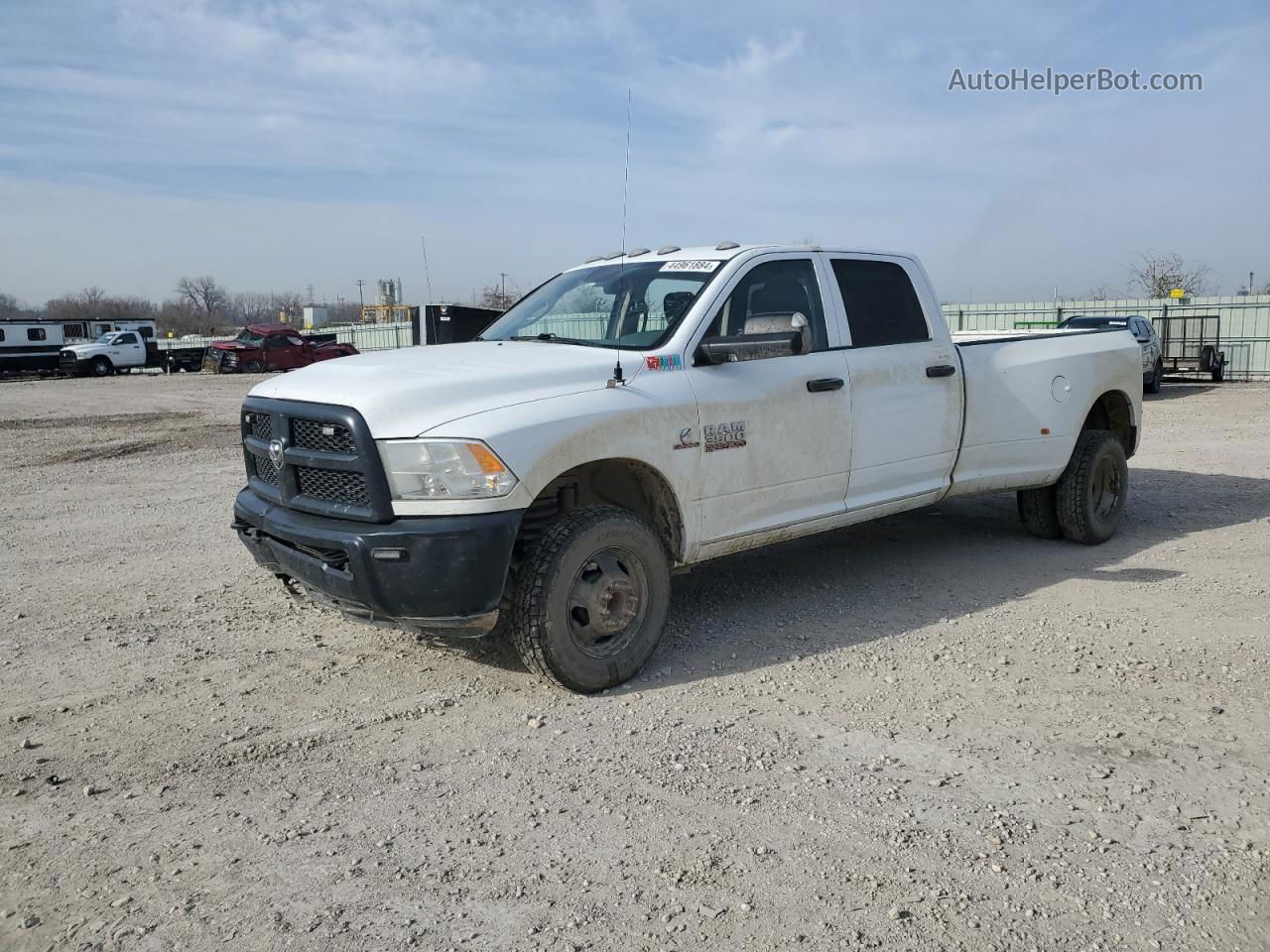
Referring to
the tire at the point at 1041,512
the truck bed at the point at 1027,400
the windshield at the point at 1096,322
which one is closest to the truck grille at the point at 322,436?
the truck bed at the point at 1027,400

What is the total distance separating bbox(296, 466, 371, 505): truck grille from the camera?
4.28 metres

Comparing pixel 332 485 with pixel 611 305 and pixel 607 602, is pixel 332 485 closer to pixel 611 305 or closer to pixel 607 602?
pixel 607 602

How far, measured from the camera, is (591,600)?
4.50 metres

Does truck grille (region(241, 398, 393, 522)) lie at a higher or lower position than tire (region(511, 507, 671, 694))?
higher

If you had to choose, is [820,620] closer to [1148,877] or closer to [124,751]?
[1148,877]

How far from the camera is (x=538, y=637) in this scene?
14.2 feet

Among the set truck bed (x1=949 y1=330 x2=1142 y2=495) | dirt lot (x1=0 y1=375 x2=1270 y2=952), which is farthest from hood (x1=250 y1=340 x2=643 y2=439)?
truck bed (x1=949 y1=330 x2=1142 y2=495)

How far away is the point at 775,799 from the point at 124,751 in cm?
244

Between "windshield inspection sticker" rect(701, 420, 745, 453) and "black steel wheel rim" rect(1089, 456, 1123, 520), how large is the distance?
3371 mm

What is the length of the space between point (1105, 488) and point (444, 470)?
16.9 ft

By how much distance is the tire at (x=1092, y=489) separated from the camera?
7082mm

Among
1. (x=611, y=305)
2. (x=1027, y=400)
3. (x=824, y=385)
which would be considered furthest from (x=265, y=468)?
(x=1027, y=400)

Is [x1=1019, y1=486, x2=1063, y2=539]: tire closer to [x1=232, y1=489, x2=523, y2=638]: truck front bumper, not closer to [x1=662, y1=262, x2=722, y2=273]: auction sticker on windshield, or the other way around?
[x1=662, y1=262, x2=722, y2=273]: auction sticker on windshield

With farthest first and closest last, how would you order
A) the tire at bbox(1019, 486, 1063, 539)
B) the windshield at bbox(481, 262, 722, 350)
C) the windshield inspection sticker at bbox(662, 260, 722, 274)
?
1. the tire at bbox(1019, 486, 1063, 539)
2. the windshield inspection sticker at bbox(662, 260, 722, 274)
3. the windshield at bbox(481, 262, 722, 350)
